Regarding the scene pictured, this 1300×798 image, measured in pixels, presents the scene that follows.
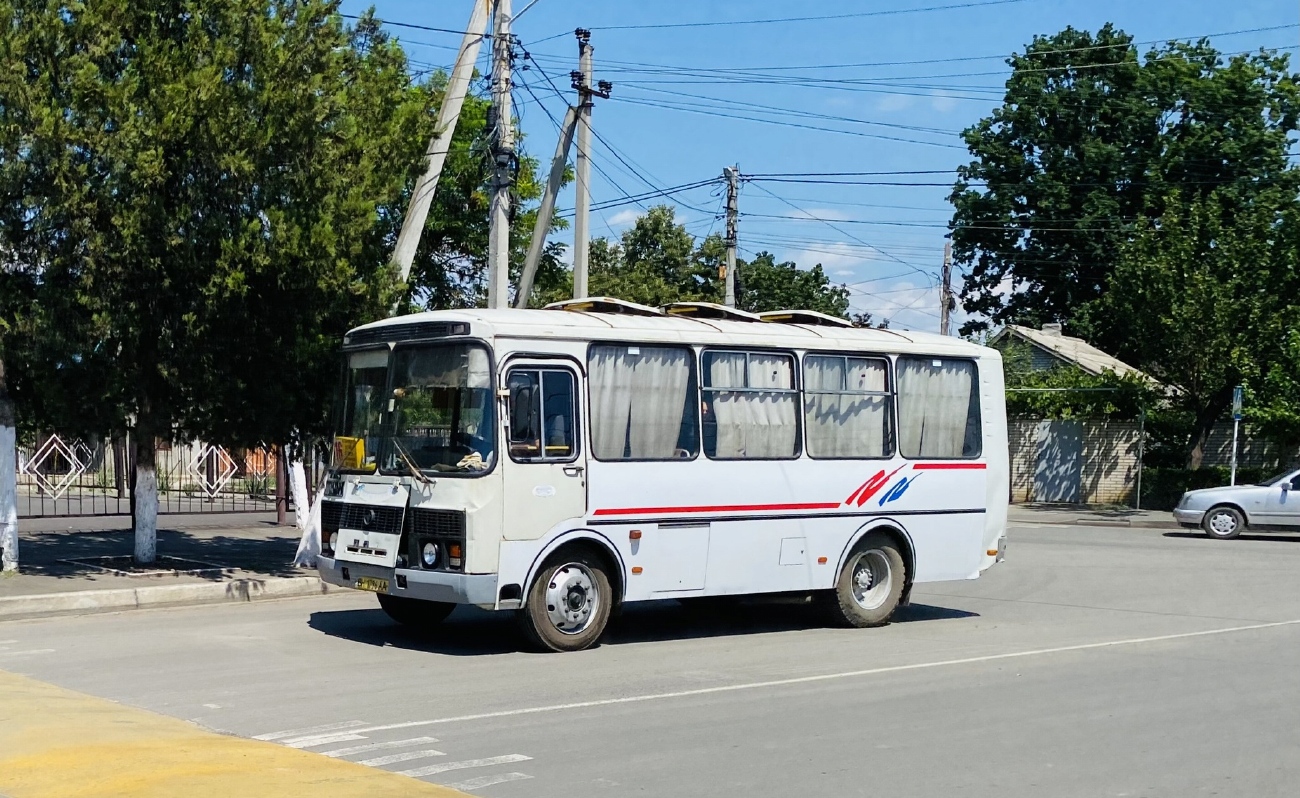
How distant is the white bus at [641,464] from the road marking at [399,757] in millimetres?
3154

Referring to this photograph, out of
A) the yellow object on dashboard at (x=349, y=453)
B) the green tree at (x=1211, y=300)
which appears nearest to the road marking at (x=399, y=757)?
the yellow object on dashboard at (x=349, y=453)

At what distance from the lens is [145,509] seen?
1692 cm

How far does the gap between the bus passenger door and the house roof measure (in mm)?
37874

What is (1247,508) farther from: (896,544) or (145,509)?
(145,509)

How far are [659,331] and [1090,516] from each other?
1057 inches

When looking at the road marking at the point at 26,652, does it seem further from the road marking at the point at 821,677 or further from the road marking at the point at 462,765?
the road marking at the point at 462,765

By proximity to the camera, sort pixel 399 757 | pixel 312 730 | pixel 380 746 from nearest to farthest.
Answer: pixel 399 757 < pixel 380 746 < pixel 312 730

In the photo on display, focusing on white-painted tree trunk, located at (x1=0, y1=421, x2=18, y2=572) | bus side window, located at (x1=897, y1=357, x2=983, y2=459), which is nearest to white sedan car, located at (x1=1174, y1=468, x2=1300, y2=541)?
bus side window, located at (x1=897, y1=357, x2=983, y2=459)

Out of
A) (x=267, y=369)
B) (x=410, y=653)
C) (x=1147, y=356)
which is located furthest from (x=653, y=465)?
(x=1147, y=356)

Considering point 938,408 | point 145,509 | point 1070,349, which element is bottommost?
point 145,509

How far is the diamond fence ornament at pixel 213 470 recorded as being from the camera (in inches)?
1211

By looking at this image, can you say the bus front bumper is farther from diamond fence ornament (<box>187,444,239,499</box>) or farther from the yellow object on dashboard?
diamond fence ornament (<box>187,444,239,499</box>)

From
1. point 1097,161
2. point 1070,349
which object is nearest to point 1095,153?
point 1097,161

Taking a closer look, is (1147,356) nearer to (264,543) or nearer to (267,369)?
(264,543)
